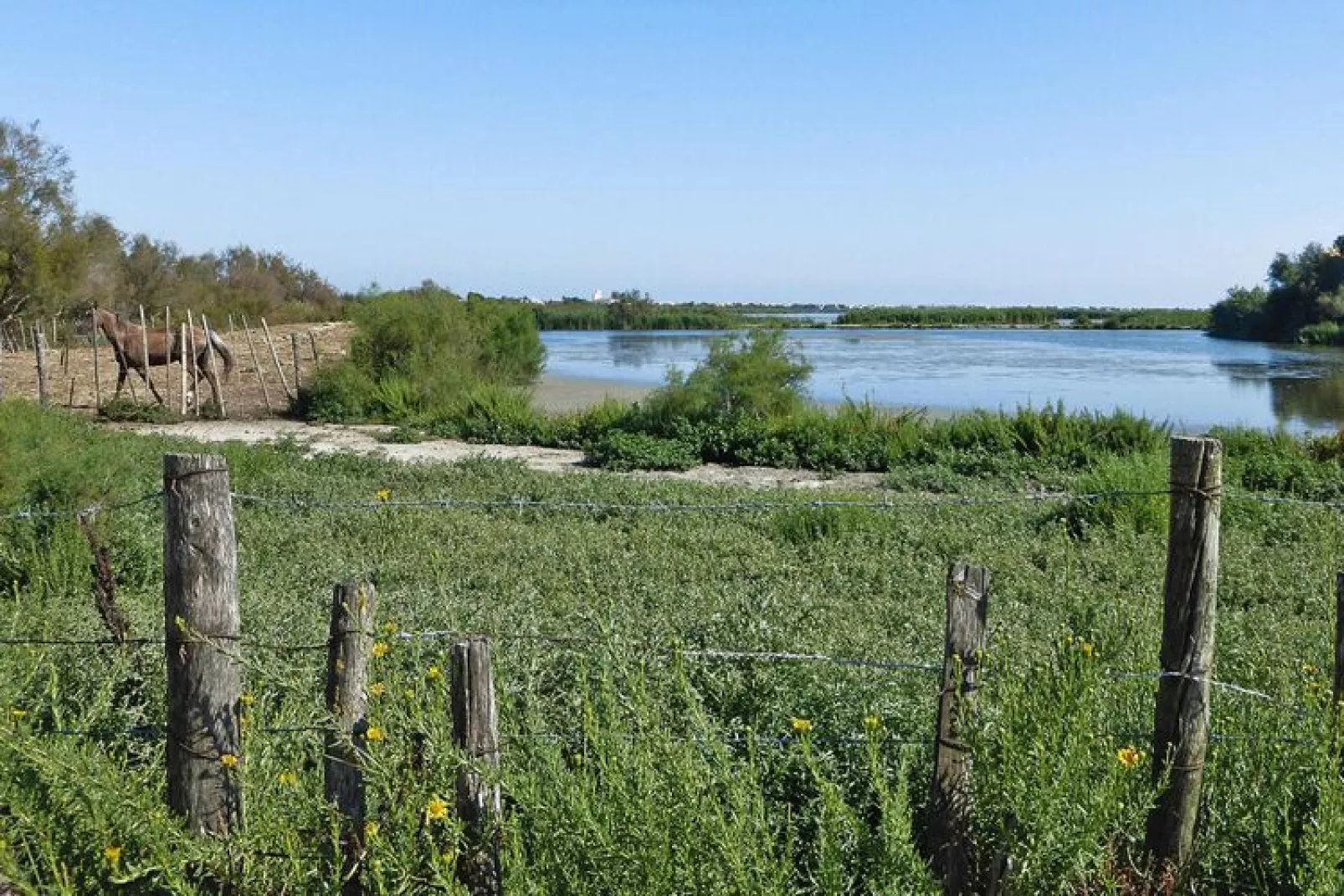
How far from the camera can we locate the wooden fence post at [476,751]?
2918 millimetres

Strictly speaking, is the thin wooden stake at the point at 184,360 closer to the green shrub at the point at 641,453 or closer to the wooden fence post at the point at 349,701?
the green shrub at the point at 641,453

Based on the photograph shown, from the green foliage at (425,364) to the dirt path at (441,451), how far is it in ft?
2.90

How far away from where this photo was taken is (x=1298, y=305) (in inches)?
2628

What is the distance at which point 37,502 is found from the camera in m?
8.27

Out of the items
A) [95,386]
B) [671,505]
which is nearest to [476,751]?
[671,505]

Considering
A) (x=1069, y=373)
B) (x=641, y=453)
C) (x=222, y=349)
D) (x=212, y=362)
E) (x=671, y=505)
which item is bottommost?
(x=1069, y=373)

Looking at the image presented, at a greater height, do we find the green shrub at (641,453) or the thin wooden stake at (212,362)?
the thin wooden stake at (212,362)

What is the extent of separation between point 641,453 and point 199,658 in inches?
507

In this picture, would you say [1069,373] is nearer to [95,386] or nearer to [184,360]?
[184,360]

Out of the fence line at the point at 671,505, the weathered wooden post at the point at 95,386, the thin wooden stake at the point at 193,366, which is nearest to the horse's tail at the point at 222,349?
the thin wooden stake at the point at 193,366

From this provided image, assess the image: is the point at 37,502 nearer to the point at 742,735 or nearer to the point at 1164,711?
the point at 742,735

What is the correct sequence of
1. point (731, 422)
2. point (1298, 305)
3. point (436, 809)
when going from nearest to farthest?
point (436, 809)
point (731, 422)
point (1298, 305)

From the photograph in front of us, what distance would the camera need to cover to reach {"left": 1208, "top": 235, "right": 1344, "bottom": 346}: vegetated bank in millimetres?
60281

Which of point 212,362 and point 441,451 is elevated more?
point 212,362
